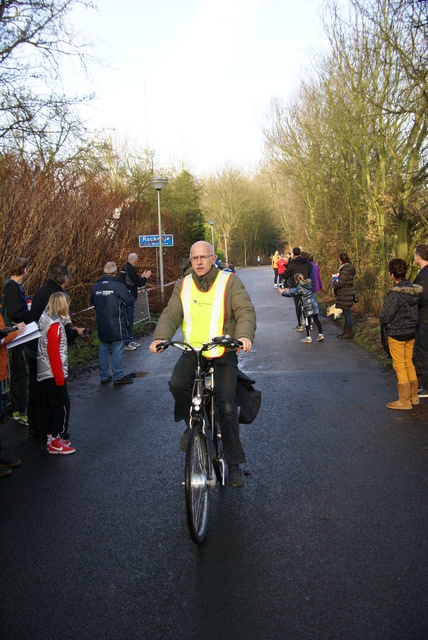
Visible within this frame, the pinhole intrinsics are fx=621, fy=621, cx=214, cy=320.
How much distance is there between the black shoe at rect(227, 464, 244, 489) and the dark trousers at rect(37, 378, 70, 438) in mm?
2144

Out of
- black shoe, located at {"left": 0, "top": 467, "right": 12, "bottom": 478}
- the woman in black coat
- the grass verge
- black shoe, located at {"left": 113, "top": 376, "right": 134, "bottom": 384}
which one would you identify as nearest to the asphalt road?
black shoe, located at {"left": 0, "top": 467, "right": 12, "bottom": 478}

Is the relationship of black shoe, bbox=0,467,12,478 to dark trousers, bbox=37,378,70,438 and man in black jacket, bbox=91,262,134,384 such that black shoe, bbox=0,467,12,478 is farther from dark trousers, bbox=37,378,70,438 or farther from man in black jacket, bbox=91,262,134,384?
man in black jacket, bbox=91,262,134,384

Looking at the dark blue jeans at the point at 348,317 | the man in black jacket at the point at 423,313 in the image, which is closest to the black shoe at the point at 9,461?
the man in black jacket at the point at 423,313

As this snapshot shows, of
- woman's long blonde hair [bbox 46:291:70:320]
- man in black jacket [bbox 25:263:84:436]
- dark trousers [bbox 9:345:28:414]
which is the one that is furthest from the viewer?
dark trousers [bbox 9:345:28:414]

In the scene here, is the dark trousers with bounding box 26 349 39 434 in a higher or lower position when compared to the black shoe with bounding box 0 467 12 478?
higher

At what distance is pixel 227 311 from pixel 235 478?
52.4 inches

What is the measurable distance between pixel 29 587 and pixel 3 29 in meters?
12.5

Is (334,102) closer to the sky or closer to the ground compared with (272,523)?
closer to the sky

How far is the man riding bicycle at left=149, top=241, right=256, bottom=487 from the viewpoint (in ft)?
15.9

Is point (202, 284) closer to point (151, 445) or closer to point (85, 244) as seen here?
point (151, 445)

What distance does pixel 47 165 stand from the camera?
15172 millimetres

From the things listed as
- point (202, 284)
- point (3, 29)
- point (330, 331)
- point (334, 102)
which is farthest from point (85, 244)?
point (202, 284)

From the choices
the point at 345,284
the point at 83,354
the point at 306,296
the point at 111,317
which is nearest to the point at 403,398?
the point at 111,317

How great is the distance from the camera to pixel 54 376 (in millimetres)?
6363
